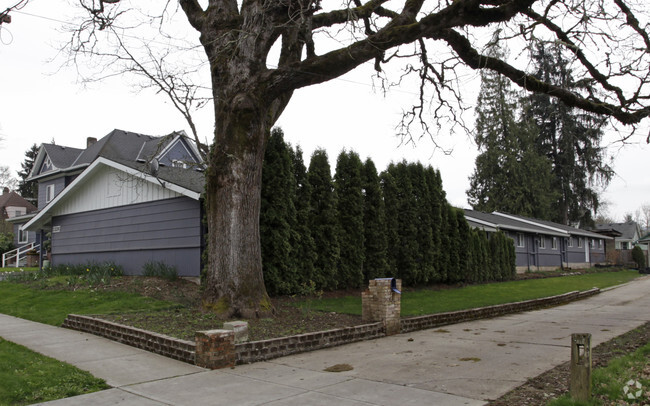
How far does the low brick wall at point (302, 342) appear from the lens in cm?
730

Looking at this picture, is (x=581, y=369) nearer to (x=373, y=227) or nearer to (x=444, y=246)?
(x=373, y=227)

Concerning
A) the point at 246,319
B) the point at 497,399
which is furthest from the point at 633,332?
the point at 246,319

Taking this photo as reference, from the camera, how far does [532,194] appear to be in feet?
148

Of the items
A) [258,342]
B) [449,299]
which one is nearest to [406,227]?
[449,299]

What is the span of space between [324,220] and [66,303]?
7207mm

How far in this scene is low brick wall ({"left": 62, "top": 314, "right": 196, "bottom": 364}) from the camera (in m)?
7.24

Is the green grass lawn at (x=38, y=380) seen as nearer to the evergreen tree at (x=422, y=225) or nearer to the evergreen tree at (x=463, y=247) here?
the evergreen tree at (x=422, y=225)

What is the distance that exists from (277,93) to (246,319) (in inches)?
178

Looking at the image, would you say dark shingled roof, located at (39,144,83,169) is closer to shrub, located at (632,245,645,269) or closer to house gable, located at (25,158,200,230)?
house gable, located at (25,158,200,230)

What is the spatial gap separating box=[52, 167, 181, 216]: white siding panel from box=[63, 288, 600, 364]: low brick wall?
6.62 meters

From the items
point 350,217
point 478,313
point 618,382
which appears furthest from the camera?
point 350,217

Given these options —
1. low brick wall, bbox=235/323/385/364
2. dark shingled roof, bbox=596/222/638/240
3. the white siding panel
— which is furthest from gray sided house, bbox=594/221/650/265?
low brick wall, bbox=235/323/385/364

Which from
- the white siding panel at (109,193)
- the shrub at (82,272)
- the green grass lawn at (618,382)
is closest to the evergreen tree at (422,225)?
the white siding panel at (109,193)

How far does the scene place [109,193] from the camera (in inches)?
700
